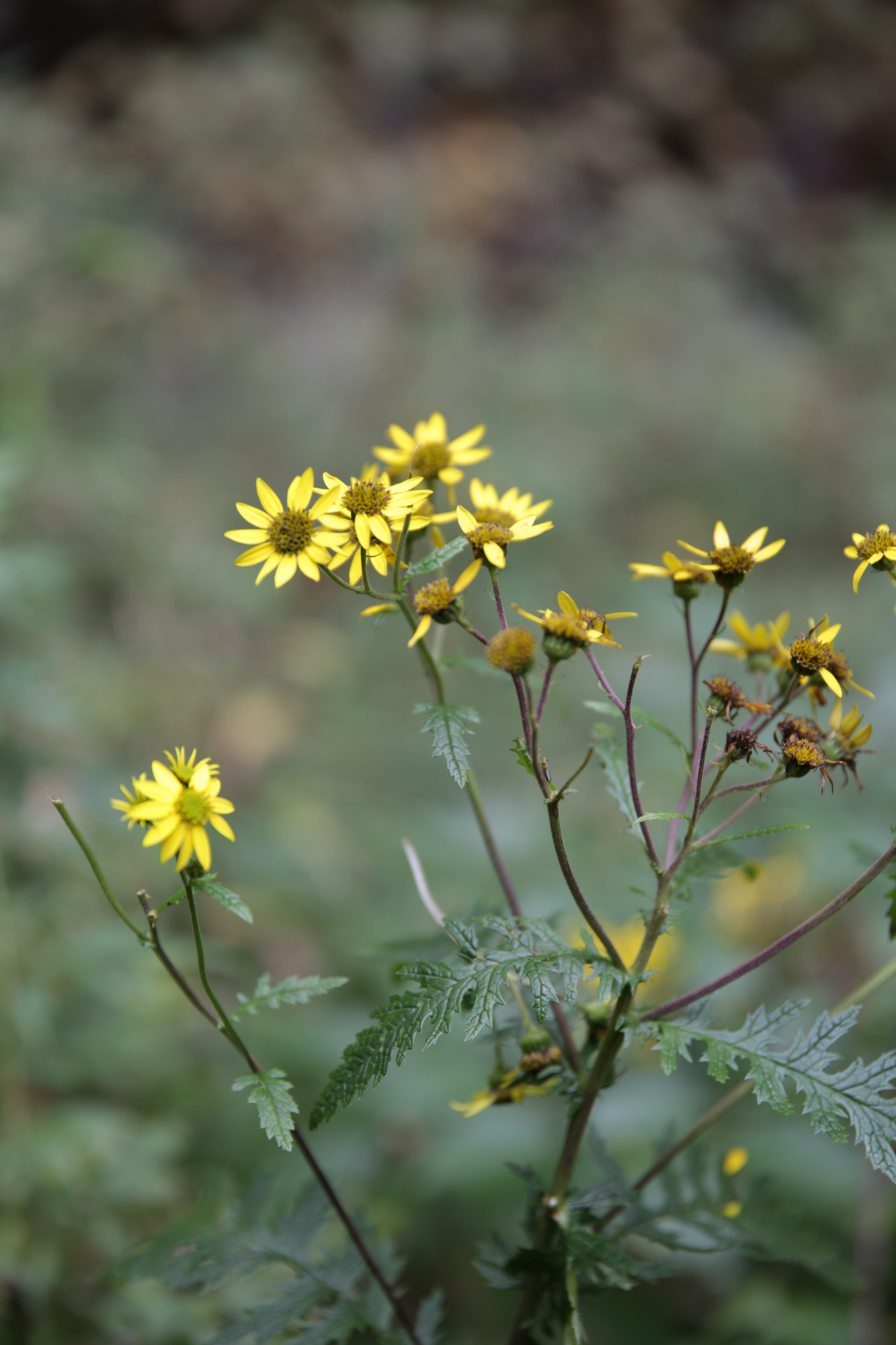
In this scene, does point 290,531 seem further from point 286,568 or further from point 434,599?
point 434,599

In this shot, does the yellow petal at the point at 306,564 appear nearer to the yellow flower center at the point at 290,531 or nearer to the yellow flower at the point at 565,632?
the yellow flower center at the point at 290,531

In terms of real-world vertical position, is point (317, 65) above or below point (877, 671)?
above

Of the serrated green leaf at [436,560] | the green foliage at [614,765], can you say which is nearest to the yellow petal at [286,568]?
the serrated green leaf at [436,560]

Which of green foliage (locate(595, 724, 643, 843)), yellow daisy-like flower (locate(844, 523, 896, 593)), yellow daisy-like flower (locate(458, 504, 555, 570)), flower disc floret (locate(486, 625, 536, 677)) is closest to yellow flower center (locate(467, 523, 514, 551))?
yellow daisy-like flower (locate(458, 504, 555, 570))

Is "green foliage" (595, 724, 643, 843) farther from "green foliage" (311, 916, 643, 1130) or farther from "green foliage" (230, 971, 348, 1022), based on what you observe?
"green foliage" (230, 971, 348, 1022)

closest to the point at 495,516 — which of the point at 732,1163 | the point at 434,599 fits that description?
the point at 434,599

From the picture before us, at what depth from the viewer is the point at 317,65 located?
655cm

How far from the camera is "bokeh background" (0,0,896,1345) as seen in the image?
181 centimetres

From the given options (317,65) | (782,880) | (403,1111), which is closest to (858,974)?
(782,880)

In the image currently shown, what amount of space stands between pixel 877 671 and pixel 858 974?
709 mm

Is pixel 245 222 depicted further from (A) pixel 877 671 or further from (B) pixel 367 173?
(A) pixel 877 671

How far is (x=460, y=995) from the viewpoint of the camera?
0.76 metres

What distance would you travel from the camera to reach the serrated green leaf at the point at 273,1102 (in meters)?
0.72

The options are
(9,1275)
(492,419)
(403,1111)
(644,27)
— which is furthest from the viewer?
(644,27)
